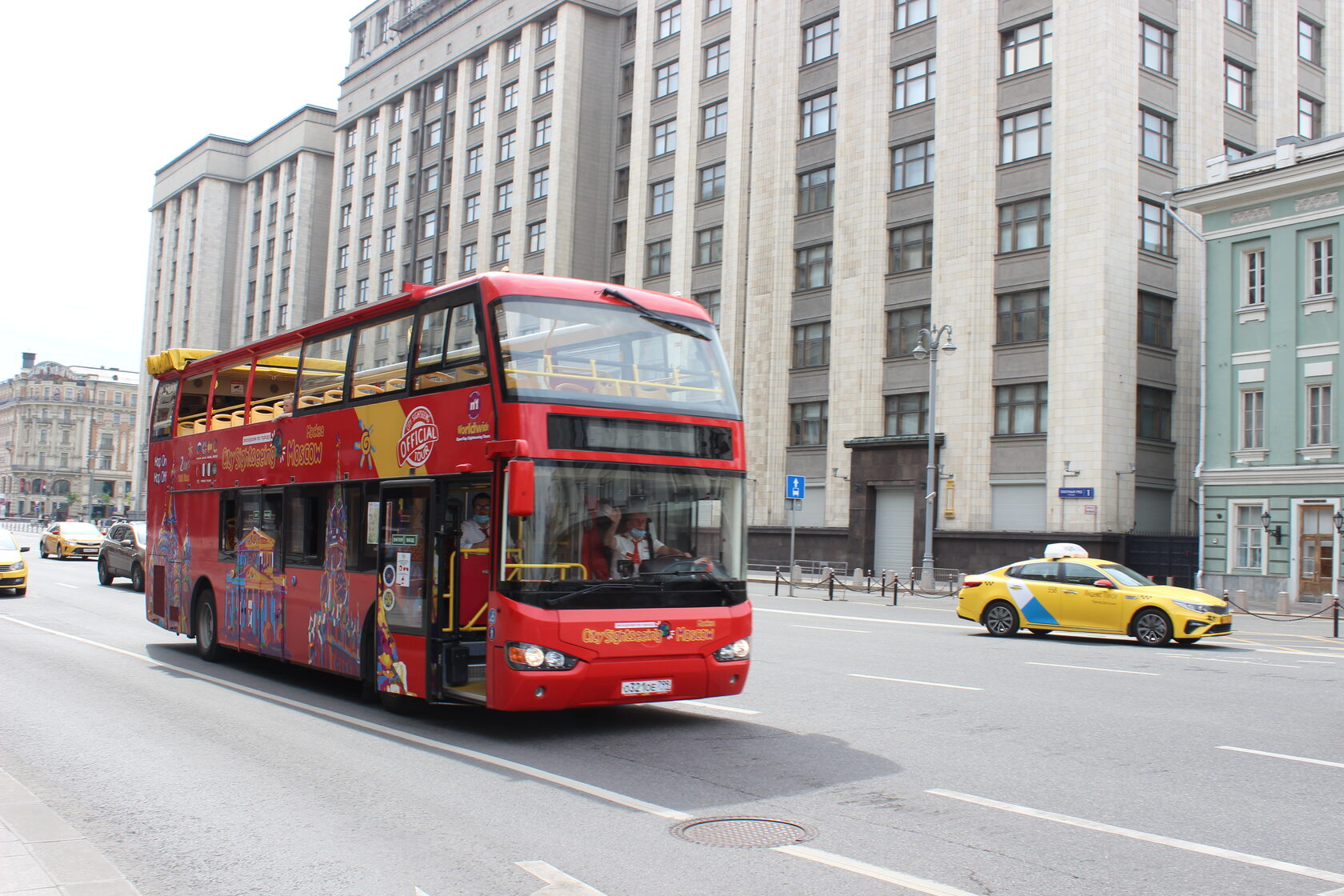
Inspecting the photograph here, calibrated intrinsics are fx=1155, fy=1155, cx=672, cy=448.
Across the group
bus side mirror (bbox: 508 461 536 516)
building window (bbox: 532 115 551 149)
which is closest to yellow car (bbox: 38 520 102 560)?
building window (bbox: 532 115 551 149)

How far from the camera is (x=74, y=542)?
4234cm

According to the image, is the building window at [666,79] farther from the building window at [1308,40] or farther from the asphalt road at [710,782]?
the asphalt road at [710,782]

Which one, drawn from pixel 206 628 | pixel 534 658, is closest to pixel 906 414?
pixel 206 628

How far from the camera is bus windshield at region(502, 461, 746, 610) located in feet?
29.6

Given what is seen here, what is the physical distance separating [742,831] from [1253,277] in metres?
33.3

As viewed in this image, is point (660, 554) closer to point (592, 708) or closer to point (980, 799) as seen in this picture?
point (592, 708)

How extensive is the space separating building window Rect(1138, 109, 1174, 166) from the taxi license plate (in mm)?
35574

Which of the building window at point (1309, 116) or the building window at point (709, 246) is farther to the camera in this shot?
the building window at point (709, 246)

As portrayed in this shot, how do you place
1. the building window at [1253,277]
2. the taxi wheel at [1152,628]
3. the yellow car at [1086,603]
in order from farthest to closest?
1. the building window at [1253,277]
2. the taxi wheel at [1152,628]
3. the yellow car at [1086,603]

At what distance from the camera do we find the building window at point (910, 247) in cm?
4300

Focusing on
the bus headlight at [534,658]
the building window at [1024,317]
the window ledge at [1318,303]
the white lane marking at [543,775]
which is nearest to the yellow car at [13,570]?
the white lane marking at [543,775]

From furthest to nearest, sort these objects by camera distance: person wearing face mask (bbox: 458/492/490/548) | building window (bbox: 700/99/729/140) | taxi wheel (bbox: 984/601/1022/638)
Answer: building window (bbox: 700/99/729/140), taxi wheel (bbox: 984/601/1022/638), person wearing face mask (bbox: 458/492/490/548)

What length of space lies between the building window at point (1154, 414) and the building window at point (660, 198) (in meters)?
24.3

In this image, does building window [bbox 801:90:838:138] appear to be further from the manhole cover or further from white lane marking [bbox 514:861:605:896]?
white lane marking [bbox 514:861:605:896]
